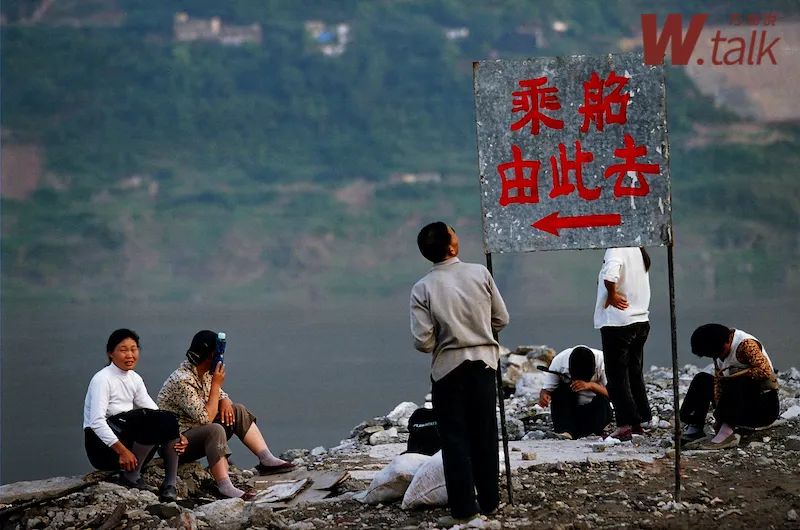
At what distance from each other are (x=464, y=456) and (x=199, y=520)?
5.41ft

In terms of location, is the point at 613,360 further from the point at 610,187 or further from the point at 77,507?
the point at 77,507

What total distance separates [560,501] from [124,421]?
8.96ft

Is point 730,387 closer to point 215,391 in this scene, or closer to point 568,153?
point 568,153

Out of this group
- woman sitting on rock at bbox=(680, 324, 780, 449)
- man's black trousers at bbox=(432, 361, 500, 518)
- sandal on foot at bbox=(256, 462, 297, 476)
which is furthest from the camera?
sandal on foot at bbox=(256, 462, 297, 476)

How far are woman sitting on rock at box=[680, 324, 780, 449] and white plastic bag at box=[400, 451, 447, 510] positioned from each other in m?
2.35

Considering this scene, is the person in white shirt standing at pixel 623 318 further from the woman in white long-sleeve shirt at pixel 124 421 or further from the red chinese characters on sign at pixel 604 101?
the woman in white long-sleeve shirt at pixel 124 421

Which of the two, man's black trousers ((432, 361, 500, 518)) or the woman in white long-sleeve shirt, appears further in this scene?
the woman in white long-sleeve shirt

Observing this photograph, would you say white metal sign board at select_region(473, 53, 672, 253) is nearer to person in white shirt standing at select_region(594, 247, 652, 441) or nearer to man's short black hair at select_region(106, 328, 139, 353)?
person in white shirt standing at select_region(594, 247, 652, 441)

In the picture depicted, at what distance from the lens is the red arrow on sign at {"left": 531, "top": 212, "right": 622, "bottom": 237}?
6.32m

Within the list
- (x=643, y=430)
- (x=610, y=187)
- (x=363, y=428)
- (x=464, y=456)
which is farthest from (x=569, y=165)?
(x=363, y=428)

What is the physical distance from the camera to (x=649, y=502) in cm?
634

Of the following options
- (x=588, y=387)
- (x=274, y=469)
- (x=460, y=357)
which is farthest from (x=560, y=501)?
(x=274, y=469)

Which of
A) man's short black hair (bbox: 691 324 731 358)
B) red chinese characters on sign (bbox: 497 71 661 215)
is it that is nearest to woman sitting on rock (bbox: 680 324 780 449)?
man's short black hair (bbox: 691 324 731 358)

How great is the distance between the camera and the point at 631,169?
6.30 meters
